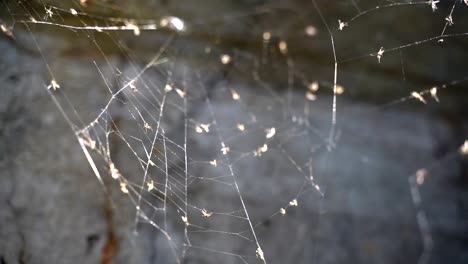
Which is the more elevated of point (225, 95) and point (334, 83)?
point (334, 83)

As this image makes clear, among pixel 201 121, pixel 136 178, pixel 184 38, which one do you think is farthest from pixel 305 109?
pixel 136 178

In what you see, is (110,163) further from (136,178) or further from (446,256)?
(446,256)

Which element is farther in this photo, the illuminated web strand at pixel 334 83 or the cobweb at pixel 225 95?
the illuminated web strand at pixel 334 83

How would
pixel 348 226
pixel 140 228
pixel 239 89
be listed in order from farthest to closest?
pixel 239 89 → pixel 348 226 → pixel 140 228

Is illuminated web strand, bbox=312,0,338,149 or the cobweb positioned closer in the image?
the cobweb

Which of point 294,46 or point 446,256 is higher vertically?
point 294,46

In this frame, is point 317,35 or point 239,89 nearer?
point 239,89

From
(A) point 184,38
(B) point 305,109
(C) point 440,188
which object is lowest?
(C) point 440,188

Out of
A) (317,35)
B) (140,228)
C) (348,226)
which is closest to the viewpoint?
(140,228)
